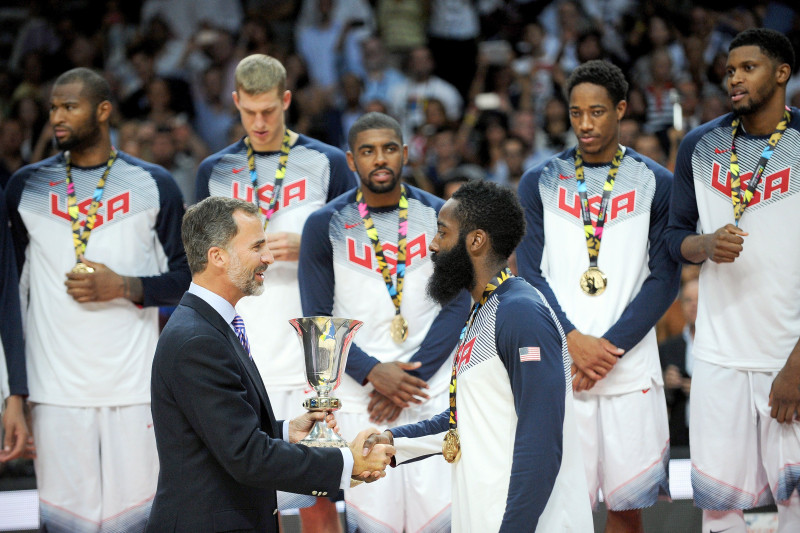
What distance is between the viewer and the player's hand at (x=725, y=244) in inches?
171

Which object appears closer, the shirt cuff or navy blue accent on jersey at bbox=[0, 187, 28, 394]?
the shirt cuff

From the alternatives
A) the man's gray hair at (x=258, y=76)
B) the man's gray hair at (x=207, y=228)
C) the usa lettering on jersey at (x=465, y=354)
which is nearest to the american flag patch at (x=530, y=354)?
the usa lettering on jersey at (x=465, y=354)

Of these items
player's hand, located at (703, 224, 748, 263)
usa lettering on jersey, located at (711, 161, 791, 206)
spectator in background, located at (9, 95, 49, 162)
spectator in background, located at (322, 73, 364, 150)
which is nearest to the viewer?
player's hand, located at (703, 224, 748, 263)

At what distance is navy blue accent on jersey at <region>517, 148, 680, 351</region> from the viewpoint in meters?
4.71

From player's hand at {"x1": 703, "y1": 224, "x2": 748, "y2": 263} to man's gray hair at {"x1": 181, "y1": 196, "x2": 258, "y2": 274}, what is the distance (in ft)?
7.05

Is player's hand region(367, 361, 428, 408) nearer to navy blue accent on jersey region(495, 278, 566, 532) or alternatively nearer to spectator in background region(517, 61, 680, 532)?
spectator in background region(517, 61, 680, 532)

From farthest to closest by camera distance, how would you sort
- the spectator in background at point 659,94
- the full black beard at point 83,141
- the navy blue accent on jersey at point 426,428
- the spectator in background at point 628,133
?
1. the spectator in background at point 659,94
2. the spectator in background at point 628,133
3. the full black beard at point 83,141
4. the navy blue accent on jersey at point 426,428

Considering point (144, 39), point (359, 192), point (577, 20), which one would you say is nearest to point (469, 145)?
point (577, 20)

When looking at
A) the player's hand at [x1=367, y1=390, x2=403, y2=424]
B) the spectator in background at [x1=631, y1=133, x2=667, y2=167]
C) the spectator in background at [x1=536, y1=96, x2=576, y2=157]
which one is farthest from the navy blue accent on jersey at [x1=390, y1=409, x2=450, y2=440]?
the spectator in background at [x1=536, y1=96, x2=576, y2=157]

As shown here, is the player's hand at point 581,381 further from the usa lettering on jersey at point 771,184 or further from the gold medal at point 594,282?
the usa lettering on jersey at point 771,184

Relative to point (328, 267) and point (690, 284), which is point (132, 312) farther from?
point (690, 284)

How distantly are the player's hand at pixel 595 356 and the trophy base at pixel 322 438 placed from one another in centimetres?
139

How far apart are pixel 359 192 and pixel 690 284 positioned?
3422 millimetres

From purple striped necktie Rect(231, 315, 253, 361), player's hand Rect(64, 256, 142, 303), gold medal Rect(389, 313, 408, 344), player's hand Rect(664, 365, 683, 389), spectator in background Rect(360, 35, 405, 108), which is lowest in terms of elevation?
player's hand Rect(664, 365, 683, 389)
